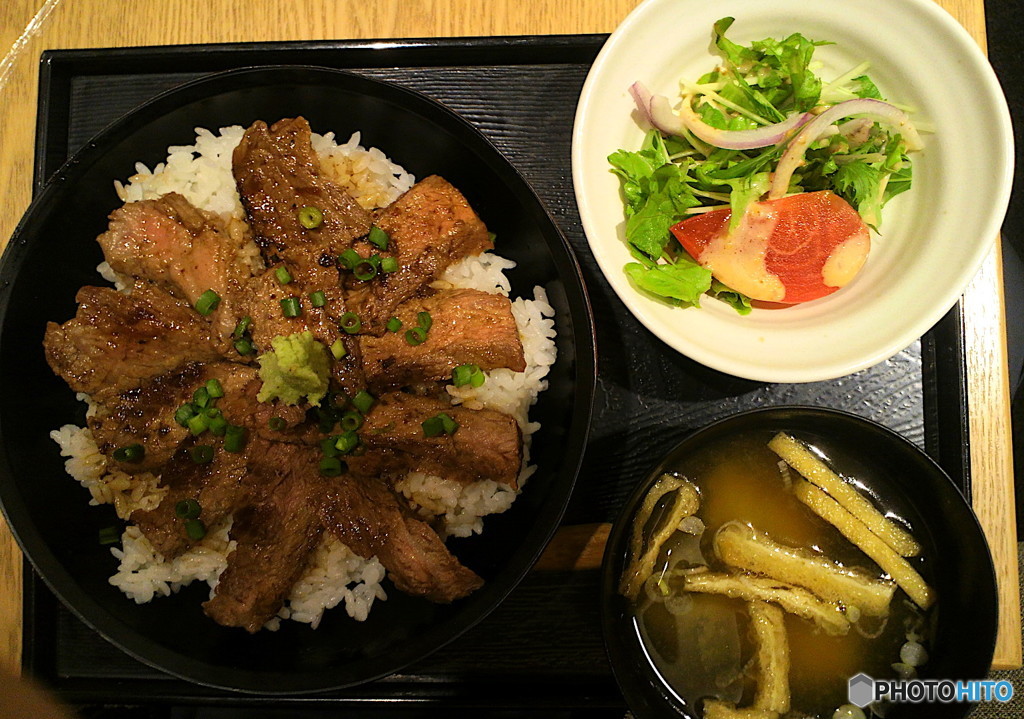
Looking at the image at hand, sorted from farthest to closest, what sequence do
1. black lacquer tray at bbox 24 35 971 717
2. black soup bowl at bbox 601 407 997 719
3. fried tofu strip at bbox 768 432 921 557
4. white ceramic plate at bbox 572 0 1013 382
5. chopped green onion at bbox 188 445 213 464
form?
1. black lacquer tray at bbox 24 35 971 717
2. chopped green onion at bbox 188 445 213 464
3. fried tofu strip at bbox 768 432 921 557
4. black soup bowl at bbox 601 407 997 719
5. white ceramic plate at bbox 572 0 1013 382

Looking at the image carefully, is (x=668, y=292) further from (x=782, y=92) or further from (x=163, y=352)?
(x=163, y=352)

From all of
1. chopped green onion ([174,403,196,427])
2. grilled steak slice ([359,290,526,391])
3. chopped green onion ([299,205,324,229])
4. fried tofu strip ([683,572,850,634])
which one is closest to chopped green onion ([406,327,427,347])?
grilled steak slice ([359,290,526,391])

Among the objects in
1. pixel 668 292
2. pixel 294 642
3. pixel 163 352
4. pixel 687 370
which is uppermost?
pixel 668 292

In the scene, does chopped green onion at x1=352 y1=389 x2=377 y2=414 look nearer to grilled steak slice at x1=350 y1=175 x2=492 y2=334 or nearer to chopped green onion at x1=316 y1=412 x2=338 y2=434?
chopped green onion at x1=316 y1=412 x2=338 y2=434

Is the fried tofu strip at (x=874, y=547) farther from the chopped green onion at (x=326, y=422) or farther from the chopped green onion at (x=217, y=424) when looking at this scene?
the chopped green onion at (x=217, y=424)


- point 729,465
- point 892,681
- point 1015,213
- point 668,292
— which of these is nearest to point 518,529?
point 729,465

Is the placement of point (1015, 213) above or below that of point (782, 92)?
below

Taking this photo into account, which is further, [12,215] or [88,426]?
[12,215]
